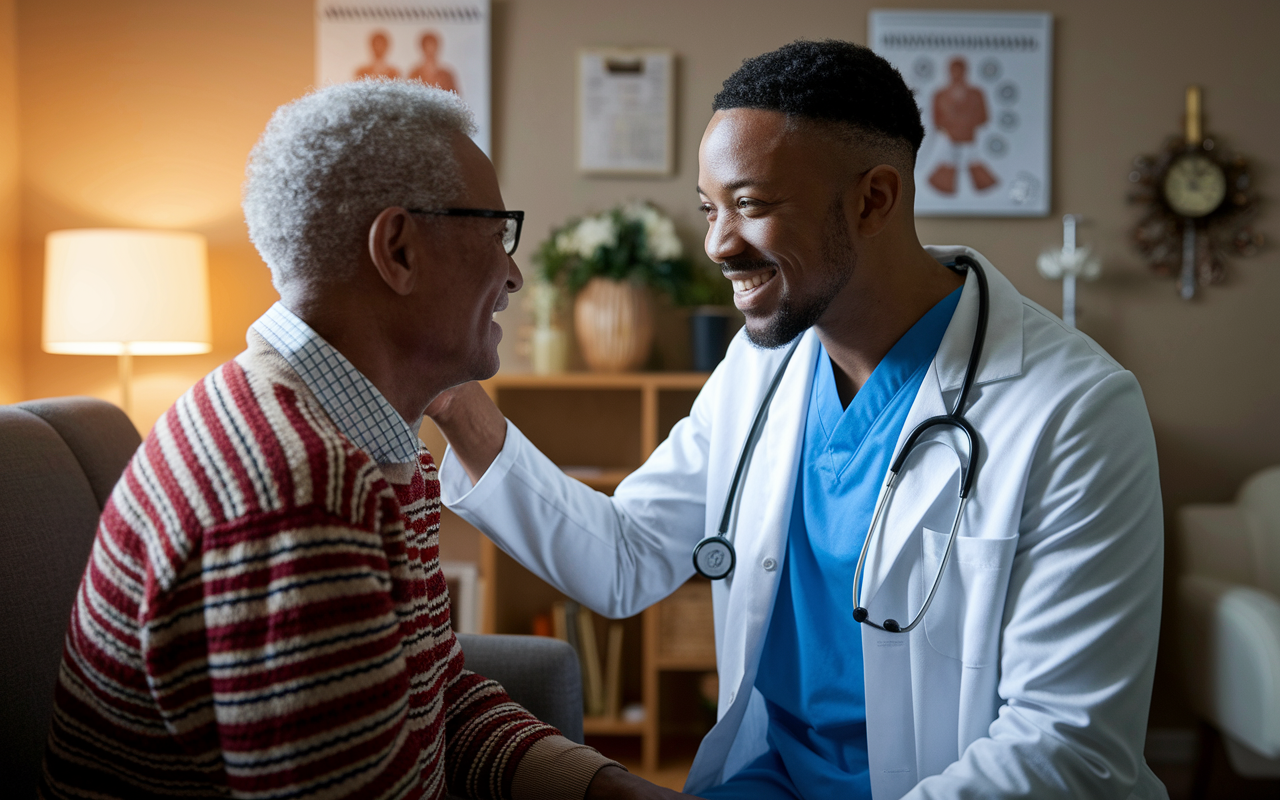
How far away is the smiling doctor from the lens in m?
0.97

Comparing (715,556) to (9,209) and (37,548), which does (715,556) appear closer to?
(37,548)

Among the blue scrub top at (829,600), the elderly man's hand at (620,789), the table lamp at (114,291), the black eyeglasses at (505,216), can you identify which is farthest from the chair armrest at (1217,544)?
the table lamp at (114,291)

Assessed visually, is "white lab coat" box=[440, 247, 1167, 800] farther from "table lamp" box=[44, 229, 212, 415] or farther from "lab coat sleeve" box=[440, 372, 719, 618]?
"table lamp" box=[44, 229, 212, 415]

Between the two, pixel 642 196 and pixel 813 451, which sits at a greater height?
pixel 642 196

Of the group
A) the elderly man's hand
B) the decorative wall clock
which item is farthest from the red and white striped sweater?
the decorative wall clock

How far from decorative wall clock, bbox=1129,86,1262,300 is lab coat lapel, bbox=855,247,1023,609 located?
195 centimetres

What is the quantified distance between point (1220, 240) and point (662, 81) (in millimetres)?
1875

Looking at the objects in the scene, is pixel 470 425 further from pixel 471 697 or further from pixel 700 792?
pixel 700 792

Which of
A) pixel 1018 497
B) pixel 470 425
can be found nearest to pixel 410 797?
pixel 470 425

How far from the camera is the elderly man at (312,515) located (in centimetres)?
61

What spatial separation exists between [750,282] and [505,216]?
47cm

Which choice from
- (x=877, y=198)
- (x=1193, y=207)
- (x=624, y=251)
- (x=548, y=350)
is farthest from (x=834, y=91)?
(x=1193, y=207)

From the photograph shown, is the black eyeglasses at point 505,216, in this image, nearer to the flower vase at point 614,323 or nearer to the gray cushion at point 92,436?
the gray cushion at point 92,436

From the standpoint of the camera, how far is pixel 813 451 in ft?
4.19
